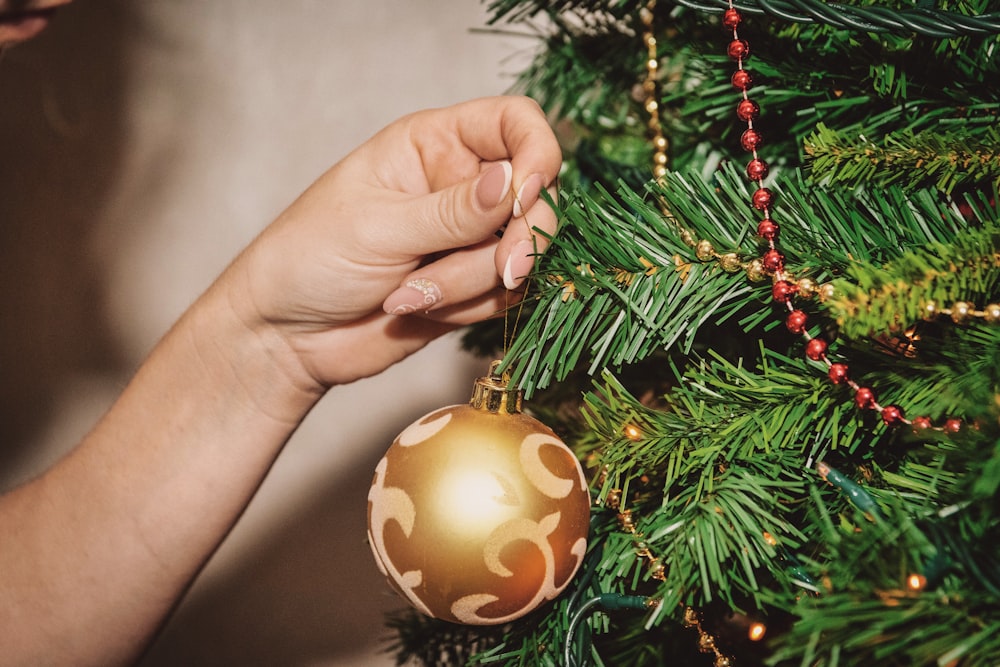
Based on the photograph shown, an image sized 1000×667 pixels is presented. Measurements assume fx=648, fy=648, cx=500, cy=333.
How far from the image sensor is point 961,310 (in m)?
0.29

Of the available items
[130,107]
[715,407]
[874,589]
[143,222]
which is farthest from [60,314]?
[874,589]

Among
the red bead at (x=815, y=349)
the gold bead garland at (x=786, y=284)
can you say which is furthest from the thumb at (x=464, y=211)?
the red bead at (x=815, y=349)

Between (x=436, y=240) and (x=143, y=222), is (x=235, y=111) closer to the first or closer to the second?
(x=143, y=222)

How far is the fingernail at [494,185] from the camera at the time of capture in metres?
0.44

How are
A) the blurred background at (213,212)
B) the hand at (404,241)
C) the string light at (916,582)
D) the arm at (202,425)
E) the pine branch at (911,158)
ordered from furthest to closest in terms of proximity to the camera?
1. the blurred background at (213,212)
2. the arm at (202,425)
3. the hand at (404,241)
4. the pine branch at (911,158)
5. the string light at (916,582)

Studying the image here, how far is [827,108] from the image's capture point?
1.50 ft

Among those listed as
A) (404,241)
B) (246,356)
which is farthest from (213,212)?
(404,241)

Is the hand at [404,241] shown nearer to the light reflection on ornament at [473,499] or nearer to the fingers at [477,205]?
the fingers at [477,205]

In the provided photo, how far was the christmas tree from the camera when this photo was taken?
0.84 ft

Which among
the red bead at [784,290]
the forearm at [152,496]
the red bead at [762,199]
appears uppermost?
the red bead at [762,199]

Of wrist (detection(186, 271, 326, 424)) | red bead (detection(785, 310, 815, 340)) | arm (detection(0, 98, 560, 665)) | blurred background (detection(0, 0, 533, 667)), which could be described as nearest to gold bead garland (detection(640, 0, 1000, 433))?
red bead (detection(785, 310, 815, 340))

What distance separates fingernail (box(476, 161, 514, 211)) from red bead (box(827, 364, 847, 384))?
23cm

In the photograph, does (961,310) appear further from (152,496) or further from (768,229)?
(152,496)

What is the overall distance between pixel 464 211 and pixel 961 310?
0.97ft
